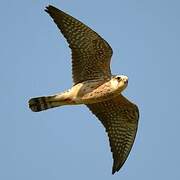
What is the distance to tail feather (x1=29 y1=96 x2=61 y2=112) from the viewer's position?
13.4m

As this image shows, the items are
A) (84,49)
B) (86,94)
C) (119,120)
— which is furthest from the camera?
(119,120)

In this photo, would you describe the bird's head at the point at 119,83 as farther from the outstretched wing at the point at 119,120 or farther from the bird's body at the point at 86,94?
the outstretched wing at the point at 119,120

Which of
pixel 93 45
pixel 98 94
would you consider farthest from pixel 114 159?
pixel 93 45

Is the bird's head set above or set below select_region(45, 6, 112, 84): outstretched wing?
below

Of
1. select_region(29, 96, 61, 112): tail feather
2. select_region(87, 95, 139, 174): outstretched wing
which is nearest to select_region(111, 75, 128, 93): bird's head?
select_region(87, 95, 139, 174): outstretched wing

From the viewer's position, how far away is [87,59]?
44.4 feet

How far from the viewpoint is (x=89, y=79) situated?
44.3 ft

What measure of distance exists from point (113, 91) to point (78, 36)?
57.8 inches

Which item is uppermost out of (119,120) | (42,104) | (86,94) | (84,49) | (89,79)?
(84,49)

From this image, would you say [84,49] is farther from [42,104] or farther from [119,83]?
[42,104]

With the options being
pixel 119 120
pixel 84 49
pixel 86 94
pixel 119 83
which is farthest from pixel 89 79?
pixel 119 120

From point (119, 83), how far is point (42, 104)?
1818mm

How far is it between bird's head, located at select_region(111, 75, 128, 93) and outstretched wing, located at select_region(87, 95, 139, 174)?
92cm

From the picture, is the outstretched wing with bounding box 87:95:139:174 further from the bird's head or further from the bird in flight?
the bird's head
